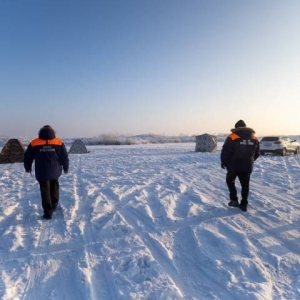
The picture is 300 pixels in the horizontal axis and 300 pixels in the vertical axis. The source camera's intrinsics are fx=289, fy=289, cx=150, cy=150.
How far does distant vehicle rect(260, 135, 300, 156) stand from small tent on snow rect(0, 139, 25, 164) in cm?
1529

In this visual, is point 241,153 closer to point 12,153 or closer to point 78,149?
point 12,153

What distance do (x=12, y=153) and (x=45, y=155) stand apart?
12.2 meters

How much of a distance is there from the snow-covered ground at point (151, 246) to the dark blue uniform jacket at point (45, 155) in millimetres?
895

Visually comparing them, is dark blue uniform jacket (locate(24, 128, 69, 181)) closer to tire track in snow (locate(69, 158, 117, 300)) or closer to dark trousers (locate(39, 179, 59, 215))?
dark trousers (locate(39, 179, 59, 215))

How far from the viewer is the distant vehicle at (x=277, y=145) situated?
19.0 metres

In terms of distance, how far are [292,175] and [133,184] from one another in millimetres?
5782

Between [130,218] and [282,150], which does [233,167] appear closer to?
[130,218]

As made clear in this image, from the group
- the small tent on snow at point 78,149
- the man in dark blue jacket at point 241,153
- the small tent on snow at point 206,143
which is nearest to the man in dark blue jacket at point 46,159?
the man in dark blue jacket at point 241,153

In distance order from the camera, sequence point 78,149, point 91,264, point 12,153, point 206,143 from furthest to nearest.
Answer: point 78,149
point 206,143
point 12,153
point 91,264

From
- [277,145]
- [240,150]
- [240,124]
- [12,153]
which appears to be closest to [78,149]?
[12,153]

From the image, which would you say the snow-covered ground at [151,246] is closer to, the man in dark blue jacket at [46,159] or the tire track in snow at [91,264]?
the tire track in snow at [91,264]

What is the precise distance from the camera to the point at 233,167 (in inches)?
236

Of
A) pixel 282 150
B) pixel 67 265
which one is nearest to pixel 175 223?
pixel 67 265

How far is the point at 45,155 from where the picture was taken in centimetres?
561
